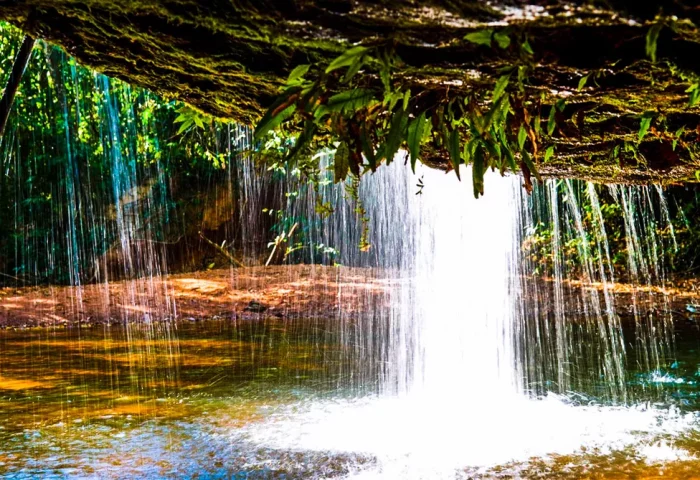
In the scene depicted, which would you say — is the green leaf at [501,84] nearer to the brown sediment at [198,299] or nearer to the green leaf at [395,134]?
the green leaf at [395,134]

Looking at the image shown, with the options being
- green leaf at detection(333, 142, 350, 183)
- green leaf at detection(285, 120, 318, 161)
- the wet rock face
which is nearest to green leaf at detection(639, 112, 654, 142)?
the wet rock face

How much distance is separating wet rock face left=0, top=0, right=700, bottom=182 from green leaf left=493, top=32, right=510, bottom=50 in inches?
1.1

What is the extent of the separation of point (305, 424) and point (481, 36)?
170 inches

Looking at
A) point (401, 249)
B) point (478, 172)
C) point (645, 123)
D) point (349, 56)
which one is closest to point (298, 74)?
point (349, 56)

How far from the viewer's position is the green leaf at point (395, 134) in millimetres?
1913

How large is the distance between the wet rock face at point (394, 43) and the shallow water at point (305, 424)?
8.67ft

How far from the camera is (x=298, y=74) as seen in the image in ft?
5.90

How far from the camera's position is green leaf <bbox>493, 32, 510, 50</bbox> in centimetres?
143

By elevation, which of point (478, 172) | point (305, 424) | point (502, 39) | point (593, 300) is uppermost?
point (502, 39)

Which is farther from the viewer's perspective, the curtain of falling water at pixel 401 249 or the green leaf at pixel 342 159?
the curtain of falling water at pixel 401 249

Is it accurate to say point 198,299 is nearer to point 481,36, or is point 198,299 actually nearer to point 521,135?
point 521,135

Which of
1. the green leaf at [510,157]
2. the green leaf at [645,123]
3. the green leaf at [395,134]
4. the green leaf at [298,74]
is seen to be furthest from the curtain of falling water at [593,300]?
the green leaf at [298,74]

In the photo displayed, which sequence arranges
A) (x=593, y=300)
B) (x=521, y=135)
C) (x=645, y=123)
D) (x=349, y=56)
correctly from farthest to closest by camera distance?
(x=593, y=300) < (x=645, y=123) < (x=521, y=135) < (x=349, y=56)

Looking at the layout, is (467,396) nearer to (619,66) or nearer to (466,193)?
(466,193)
